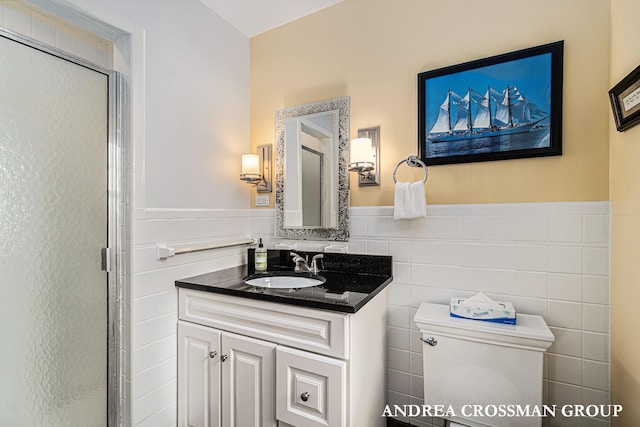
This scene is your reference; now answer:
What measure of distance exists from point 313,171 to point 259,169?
1.35 ft

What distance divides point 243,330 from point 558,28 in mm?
1986

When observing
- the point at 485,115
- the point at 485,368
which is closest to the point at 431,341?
the point at 485,368

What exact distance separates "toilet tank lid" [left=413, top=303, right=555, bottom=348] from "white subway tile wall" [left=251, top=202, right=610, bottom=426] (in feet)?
0.46

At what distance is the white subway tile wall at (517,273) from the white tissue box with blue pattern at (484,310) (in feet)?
0.52

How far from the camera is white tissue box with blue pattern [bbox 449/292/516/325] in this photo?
125 cm

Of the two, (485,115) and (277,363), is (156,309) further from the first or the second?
(485,115)

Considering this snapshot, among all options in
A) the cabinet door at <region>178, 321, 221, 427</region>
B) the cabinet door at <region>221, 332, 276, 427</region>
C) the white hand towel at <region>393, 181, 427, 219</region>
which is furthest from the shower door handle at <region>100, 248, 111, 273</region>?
the white hand towel at <region>393, 181, 427, 219</region>

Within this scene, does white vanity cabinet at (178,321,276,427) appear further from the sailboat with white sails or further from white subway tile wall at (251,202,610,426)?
the sailboat with white sails

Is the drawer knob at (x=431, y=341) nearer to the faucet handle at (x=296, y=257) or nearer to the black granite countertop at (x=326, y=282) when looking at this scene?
the black granite countertop at (x=326, y=282)

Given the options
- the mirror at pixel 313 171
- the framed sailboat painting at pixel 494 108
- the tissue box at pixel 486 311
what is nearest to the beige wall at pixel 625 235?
the framed sailboat painting at pixel 494 108

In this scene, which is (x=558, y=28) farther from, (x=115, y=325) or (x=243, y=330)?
(x=115, y=325)

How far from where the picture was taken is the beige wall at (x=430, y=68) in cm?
129

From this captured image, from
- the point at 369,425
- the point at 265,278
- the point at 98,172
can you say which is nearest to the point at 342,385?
the point at 369,425

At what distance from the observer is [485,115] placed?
1464 millimetres
